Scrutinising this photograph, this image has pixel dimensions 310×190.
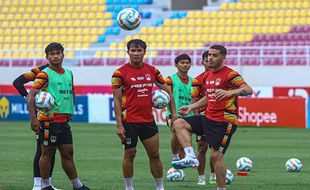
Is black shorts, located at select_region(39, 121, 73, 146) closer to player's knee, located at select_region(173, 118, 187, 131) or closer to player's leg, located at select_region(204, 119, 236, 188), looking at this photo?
player's knee, located at select_region(173, 118, 187, 131)

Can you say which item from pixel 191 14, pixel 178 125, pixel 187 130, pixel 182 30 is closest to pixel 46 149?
pixel 178 125

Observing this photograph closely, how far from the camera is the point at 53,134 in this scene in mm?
11891

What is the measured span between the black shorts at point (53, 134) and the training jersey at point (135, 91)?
974mm

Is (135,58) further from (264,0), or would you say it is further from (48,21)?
(48,21)

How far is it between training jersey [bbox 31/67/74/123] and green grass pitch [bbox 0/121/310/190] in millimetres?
1348

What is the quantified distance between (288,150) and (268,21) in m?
17.8

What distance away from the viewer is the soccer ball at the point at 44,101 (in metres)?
11.6

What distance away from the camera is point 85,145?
21969 millimetres

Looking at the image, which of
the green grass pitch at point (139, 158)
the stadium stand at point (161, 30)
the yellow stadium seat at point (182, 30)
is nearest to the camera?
the green grass pitch at point (139, 158)

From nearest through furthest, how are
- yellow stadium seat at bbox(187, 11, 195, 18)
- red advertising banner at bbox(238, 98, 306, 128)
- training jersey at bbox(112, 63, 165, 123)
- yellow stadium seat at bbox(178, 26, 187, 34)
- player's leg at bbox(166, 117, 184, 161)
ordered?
training jersey at bbox(112, 63, 165, 123) → player's leg at bbox(166, 117, 184, 161) → red advertising banner at bbox(238, 98, 306, 128) → yellow stadium seat at bbox(178, 26, 187, 34) → yellow stadium seat at bbox(187, 11, 195, 18)

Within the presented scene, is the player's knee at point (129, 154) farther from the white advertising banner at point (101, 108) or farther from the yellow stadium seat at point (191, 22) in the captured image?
the yellow stadium seat at point (191, 22)

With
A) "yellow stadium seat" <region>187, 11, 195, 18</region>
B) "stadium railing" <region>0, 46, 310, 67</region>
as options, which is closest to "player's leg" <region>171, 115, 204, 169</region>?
"stadium railing" <region>0, 46, 310, 67</region>

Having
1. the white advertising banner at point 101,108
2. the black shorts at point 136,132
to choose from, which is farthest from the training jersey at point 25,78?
the white advertising banner at point 101,108

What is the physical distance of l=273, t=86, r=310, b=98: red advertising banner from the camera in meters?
32.0
